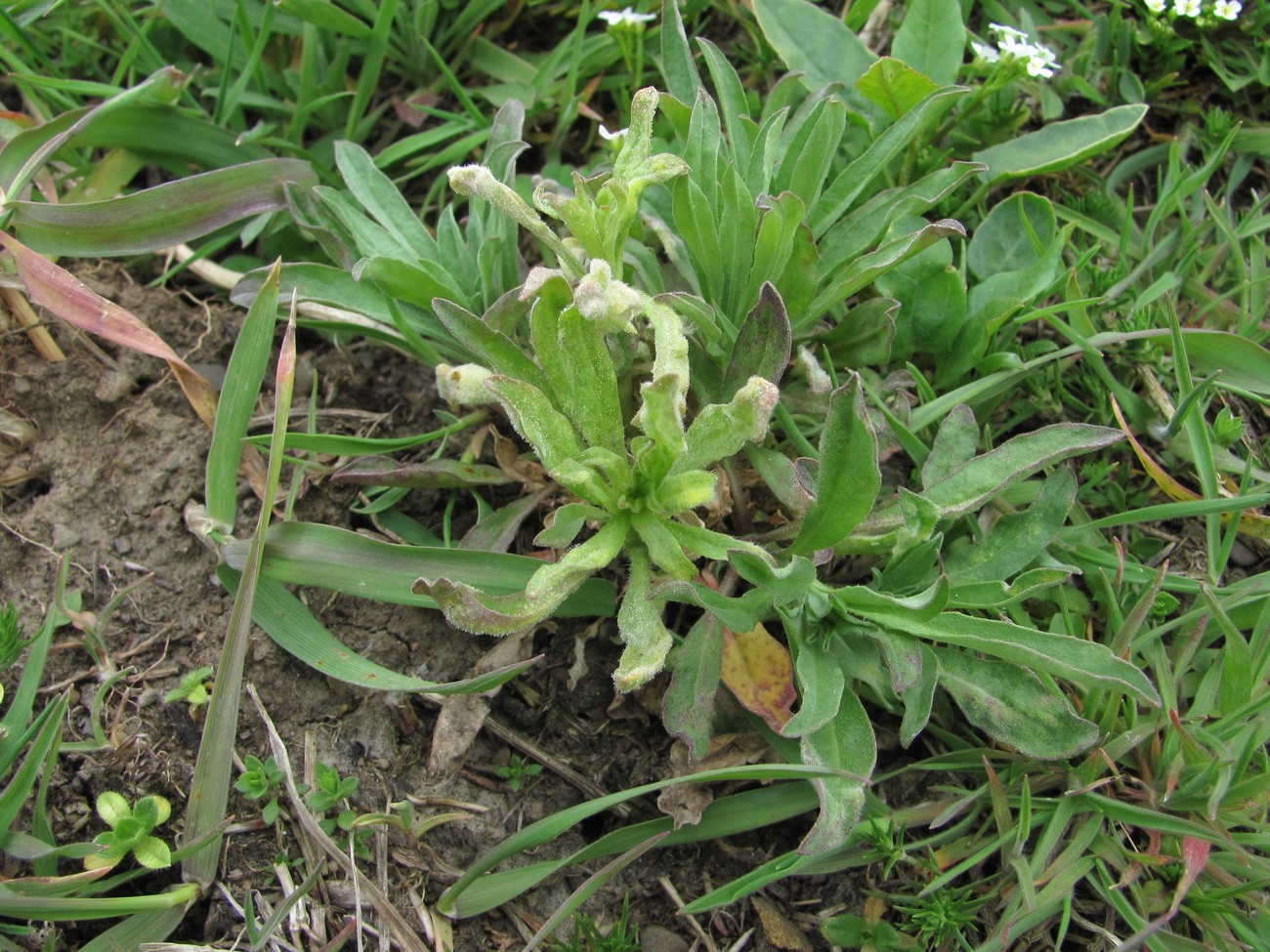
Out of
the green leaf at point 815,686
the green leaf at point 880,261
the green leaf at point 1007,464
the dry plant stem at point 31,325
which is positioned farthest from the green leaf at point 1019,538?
the dry plant stem at point 31,325

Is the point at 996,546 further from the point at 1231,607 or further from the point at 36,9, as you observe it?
the point at 36,9

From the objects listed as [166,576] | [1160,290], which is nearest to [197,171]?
[166,576]

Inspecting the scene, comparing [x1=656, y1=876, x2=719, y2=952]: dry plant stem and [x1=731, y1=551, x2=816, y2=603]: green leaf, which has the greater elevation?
[x1=731, y1=551, x2=816, y2=603]: green leaf

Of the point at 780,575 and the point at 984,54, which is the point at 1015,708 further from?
the point at 984,54

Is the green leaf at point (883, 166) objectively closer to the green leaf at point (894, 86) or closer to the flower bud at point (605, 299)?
the green leaf at point (894, 86)

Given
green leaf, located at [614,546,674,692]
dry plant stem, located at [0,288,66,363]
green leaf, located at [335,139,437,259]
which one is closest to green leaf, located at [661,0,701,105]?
green leaf, located at [335,139,437,259]

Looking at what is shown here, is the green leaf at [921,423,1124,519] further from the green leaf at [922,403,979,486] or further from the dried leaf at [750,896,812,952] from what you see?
the dried leaf at [750,896,812,952]
